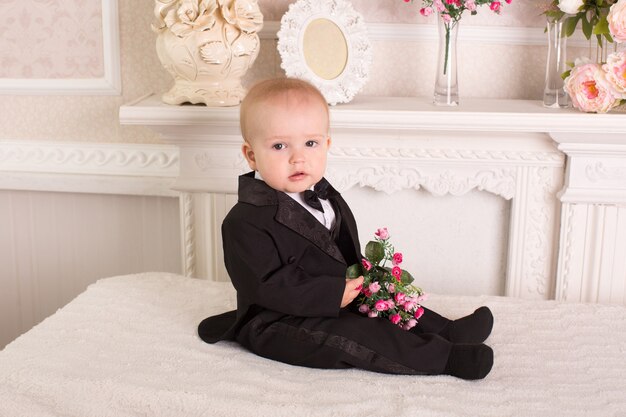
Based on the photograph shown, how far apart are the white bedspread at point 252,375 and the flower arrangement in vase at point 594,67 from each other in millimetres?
592

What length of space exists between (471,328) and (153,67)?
1.43 metres

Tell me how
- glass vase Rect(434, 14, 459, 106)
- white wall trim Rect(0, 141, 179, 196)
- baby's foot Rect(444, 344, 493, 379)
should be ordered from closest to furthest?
baby's foot Rect(444, 344, 493, 379)
glass vase Rect(434, 14, 459, 106)
white wall trim Rect(0, 141, 179, 196)

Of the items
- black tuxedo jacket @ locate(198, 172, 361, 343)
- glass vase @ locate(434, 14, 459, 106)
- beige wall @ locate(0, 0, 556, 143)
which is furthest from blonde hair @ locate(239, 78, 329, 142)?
beige wall @ locate(0, 0, 556, 143)

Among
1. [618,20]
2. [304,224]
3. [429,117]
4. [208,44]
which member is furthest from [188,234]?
[618,20]

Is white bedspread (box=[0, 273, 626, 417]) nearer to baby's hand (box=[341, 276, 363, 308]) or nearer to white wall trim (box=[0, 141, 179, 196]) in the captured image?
baby's hand (box=[341, 276, 363, 308])

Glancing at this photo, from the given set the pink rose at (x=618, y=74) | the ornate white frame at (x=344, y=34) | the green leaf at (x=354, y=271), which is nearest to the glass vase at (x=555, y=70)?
the pink rose at (x=618, y=74)

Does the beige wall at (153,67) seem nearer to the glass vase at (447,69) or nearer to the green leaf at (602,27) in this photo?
the glass vase at (447,69)

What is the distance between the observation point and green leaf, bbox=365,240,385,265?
1.87m

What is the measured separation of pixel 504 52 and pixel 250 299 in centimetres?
122

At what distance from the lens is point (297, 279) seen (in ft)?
5.88

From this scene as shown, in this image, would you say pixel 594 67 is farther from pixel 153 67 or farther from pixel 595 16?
pixel 153 67

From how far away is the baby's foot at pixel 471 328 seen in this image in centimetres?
189

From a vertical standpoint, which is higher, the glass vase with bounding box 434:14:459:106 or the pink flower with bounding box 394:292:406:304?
the glass vase with bounding box 434:14:459:106

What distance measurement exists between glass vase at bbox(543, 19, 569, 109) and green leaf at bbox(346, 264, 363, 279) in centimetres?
87
